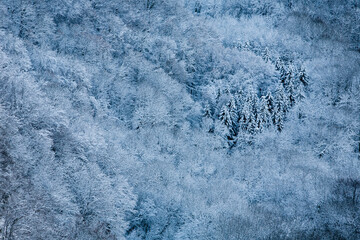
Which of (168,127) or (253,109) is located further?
(253,109)

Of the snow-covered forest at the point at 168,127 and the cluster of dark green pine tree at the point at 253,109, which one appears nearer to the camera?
the snow-covered forest at the point at 168,127

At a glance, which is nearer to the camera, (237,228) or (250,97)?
(237,228)

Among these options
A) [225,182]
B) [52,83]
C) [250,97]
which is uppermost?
[52,83]

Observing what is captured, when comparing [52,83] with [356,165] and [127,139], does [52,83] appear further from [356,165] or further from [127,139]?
[356,165]

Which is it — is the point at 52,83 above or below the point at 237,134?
above

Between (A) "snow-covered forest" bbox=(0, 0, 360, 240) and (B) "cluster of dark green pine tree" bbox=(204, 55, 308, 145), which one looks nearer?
(A) "snow-covered forest" bbox=(0, 0, 360, 240)

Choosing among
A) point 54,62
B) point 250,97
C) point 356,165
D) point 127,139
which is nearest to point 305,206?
point 356,165

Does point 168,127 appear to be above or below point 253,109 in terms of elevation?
below

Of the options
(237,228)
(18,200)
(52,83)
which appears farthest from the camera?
(52,83)
